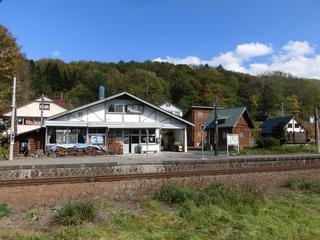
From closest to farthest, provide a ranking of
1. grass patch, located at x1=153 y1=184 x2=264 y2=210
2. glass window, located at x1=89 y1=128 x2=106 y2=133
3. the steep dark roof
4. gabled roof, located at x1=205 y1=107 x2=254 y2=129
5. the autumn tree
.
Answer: grass patch, located at x1=153 y1=184 x2=264 y2=210 → glass window, located at x1=89 y1=128 x2=106 y2=133 → the autumn tree → gabled roof, located at x1=205 y1=107 x2=254 y2=129 → the steep dark roof

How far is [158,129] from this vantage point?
36.6 meters

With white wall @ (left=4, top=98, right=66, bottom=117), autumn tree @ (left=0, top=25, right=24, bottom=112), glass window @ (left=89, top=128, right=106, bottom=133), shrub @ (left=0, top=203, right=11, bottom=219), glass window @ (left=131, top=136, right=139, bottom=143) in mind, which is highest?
autumn tree @ (left=0, top=25, right=24, bottom=112)

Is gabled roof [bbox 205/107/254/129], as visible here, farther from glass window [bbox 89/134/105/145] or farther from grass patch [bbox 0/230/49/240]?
grass patch [bbox 0/230/49/240]

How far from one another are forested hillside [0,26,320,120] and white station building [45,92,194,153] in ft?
83.6

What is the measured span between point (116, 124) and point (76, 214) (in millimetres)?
28288

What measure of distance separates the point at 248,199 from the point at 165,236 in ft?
9.56

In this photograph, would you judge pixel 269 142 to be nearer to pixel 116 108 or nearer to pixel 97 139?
pixel 116 108

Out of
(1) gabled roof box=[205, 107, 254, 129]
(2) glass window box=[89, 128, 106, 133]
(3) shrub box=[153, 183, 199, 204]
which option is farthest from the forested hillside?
(3) shrub box=[153, 183, 199, 204]

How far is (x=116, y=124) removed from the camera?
34.9 m

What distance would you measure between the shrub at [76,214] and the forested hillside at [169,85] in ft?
174

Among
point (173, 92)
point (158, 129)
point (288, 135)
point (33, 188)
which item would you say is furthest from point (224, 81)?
point (33, 188)

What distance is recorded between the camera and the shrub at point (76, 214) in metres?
6.60

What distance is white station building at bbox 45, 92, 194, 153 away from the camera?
33.4 m

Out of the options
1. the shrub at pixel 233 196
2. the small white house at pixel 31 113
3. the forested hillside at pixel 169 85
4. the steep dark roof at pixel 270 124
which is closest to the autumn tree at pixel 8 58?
the small white house at pixel 31 113
